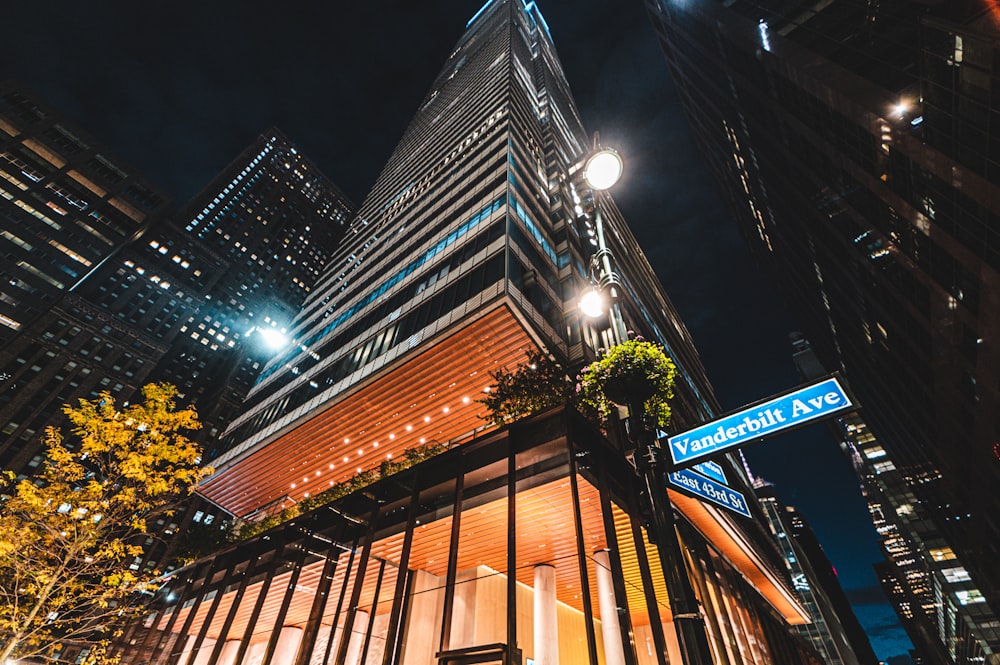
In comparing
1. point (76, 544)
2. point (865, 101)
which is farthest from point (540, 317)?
point (865, 101)

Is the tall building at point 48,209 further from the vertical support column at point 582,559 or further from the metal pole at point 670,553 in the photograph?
the metal pole at point 670,553

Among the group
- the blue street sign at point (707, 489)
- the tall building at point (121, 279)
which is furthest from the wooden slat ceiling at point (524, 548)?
the tall building at point (121, 279)

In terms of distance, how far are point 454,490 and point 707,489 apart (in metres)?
7.96

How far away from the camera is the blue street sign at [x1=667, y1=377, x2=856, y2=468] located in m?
4.20

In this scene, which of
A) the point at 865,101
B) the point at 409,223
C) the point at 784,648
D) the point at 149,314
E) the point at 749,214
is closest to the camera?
the point at 784,648

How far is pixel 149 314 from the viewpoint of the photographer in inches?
3396

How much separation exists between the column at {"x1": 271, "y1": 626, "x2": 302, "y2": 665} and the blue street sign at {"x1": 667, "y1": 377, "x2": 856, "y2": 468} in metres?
19.4

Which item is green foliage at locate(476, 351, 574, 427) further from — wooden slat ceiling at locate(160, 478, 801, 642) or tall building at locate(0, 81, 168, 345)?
tall building at locate(0, 81, 168, 345)

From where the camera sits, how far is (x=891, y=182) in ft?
97.3

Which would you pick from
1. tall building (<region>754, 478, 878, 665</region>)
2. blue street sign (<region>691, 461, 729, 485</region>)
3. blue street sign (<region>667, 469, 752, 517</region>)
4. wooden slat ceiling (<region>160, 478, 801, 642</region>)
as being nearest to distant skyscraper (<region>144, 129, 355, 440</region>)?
wooden slat ceiling (<region>160, 478, 801, 642</region>)

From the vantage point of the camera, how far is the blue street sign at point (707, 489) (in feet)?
15.6

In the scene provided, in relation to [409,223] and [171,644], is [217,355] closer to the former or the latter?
[409,223]

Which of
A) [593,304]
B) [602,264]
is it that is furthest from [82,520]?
[602,264]

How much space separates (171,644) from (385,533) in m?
14.2
